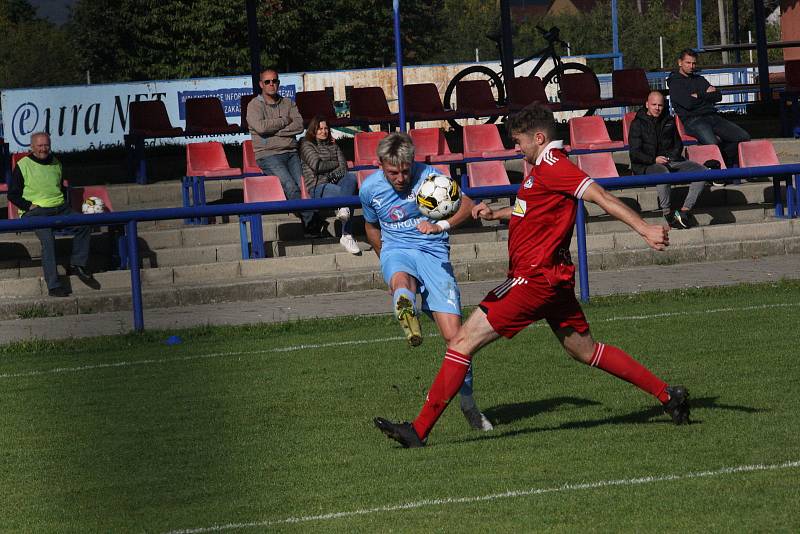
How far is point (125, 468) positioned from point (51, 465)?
0.49 meters

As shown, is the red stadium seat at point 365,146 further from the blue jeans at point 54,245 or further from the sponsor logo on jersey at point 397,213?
the sponsor logo on jersey at point 397,213

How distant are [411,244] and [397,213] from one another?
0.66ft

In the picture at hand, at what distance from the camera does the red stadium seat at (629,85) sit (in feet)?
73.8

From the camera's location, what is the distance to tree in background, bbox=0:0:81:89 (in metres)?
75.1

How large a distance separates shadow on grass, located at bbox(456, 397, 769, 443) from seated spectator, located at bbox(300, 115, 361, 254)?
811 cm

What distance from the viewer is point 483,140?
19.4 m

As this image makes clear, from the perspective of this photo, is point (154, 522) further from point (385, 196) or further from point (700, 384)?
point (700, 384)

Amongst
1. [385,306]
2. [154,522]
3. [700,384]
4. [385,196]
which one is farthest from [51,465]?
[385,306]

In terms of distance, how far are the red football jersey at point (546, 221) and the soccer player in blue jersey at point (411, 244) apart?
0.80 metres

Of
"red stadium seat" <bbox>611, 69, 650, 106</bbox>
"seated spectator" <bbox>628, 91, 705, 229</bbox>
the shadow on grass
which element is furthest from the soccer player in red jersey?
"red stadium seat" <bbox>611, 69, 650, 106</bbox>

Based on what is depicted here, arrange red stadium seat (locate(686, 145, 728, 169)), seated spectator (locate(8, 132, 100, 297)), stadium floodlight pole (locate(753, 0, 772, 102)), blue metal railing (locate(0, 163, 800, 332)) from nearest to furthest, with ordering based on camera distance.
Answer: blue metal railing (locate(0, 163, 800, 332)) < seated spectator (locate(8, 132, 100, 297)) < red stadium seat (locate(686, 145, 728, 169)) < stadium floodlight pole (locate(753, 0, 772, 102))

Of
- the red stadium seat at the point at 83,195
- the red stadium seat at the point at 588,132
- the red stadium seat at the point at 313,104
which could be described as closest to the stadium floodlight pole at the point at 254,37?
the red stadium seat at the point at 313,104

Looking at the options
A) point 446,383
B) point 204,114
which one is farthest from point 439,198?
point 204,114

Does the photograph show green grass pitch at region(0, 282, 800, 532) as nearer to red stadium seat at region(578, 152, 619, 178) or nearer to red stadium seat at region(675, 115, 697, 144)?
red stadium seat at region(578, 152, 619, 178)
